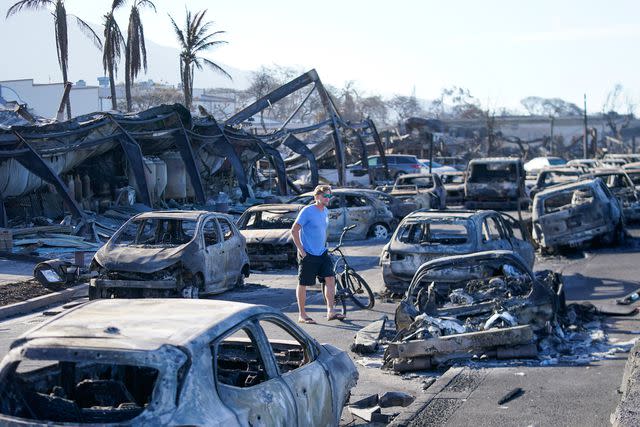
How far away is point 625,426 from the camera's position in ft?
21.3

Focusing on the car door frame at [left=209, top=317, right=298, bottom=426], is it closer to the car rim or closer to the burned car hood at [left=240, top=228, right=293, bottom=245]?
the burned car hood at [left=240, top=228, right=293, bottom=245]

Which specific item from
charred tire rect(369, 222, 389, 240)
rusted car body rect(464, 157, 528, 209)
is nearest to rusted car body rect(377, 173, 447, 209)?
rusted car body rect(464, 157, 528, 209)

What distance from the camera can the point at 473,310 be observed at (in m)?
11.0

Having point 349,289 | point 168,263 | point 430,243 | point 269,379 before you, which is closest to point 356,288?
point 349,289

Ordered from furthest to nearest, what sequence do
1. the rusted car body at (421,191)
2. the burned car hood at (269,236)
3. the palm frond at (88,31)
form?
the palm frond at (88,31), the rusted car body at (421,191), the burned car hood at (269,236)

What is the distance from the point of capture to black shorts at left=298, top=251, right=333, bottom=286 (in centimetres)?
1317

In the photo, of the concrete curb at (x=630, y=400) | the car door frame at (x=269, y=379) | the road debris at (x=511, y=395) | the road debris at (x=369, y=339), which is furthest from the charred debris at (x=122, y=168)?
the car door frame at (x=269, y=379)

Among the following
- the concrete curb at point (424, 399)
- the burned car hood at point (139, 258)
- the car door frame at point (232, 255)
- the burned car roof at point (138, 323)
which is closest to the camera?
the burned car roof at point (138, 323)

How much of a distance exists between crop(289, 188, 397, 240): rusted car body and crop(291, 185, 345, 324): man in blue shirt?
36.7 feet

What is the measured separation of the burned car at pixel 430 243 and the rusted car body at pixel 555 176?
1549 centimetres

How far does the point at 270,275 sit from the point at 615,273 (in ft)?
21.7

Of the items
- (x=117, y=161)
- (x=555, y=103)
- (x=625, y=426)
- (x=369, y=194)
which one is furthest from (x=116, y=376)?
(x=555, y=103)

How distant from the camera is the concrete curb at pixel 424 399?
777cm

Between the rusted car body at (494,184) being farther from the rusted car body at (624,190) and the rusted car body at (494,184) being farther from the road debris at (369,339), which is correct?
the road debris at (369,339)
